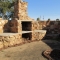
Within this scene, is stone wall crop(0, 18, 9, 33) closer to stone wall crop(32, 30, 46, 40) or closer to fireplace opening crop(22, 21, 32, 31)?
fireplace opening crop(22, 21, 32, 31)

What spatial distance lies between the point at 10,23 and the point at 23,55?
508cm

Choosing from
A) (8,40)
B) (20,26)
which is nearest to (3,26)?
(20,26)

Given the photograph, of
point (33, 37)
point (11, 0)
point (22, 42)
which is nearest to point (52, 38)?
point (33, 37)

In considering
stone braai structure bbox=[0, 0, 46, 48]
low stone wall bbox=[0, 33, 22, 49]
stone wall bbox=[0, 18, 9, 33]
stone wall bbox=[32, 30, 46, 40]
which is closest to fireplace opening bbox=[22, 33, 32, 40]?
stone braai structure bbox=[0, 0, 46, 48]

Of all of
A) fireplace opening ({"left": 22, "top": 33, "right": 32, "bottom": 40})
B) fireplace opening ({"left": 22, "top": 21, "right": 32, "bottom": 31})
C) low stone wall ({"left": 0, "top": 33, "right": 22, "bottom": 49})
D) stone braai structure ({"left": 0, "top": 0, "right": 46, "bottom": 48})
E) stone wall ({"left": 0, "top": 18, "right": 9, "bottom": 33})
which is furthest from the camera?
fireplace opening ({"left": 22, "top": 21, "right": 32, "bottom": 31})

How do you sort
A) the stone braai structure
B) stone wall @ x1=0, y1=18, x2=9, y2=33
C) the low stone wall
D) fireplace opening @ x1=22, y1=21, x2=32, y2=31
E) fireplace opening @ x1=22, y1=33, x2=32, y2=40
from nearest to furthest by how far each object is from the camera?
the low stone wall < the stone braai structure < stone wall @ x1=0, y1=18, x2=9, y2=33 < fireplace opening @ x1=22, y1=33, x2=32, y2=40 < fireplace opening @ x1=22, y1=21, x2=32, y2=31

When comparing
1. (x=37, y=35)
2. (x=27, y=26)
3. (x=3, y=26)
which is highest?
(x=3, y=26)

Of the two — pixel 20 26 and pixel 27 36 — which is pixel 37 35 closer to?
pixel 27 36

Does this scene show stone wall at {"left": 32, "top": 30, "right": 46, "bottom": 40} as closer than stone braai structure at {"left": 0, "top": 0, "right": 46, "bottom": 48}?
No

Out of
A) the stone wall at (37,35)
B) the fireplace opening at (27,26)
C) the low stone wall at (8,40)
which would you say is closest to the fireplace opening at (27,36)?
the stone wall at (37,35)

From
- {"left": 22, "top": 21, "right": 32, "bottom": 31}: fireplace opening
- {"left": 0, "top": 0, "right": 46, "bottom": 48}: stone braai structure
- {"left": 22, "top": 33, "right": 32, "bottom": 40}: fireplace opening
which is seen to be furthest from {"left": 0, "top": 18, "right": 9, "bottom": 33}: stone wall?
{"left": 22, "top": 21, "right": 32, "bottom": 31}: fireplace opening

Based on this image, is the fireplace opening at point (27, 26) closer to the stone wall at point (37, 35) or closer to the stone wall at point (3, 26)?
the stone wall at point (37, 35)

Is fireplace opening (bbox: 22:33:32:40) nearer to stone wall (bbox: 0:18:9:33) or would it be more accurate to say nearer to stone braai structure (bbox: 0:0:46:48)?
stone braai structure (bbox: 0:0:46:48)

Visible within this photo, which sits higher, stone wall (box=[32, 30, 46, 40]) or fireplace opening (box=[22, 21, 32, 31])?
fireplace opening (box=[22, 21, 32, 31])
